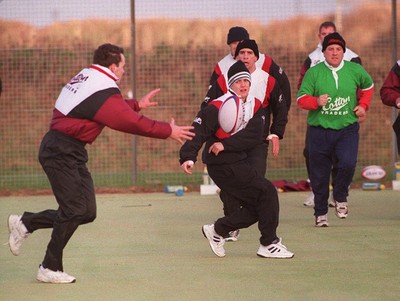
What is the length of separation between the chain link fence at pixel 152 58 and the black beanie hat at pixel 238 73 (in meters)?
8.13

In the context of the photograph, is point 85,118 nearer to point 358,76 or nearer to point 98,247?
point 98,247

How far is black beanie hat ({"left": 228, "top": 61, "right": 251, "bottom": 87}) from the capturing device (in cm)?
1053

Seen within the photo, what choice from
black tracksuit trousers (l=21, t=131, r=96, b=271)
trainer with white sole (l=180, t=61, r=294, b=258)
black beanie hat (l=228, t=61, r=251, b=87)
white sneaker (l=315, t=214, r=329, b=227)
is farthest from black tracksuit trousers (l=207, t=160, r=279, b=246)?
white sneaker (l=315, t=214, r=329, b=227)

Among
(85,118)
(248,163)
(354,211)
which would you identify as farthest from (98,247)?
(354,211)

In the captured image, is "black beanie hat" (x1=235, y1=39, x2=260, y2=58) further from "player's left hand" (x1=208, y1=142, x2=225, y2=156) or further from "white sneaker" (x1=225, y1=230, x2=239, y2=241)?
"white sneaker" (x1=225, y1=230, x2=239, y2=241)

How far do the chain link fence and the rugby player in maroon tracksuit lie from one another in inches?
372

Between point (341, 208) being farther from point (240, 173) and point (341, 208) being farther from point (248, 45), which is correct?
point (240, 173)

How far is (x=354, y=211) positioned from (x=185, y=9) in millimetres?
5479

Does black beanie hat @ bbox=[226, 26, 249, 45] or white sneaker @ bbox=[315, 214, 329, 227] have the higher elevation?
black beanie hat @ bbox=[226, 26, 249, 45]

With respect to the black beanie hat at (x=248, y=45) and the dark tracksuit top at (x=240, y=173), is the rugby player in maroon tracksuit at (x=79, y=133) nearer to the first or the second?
the dark tracksuit top at (x=240, y=173)

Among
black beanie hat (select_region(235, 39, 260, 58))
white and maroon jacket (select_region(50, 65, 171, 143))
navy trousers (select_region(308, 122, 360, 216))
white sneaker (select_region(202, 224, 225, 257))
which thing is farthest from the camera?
navy trousers (select_region(308, 122, 360, 216))

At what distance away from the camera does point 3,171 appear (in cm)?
1903

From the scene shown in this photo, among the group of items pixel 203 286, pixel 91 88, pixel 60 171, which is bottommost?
pixel 203 286

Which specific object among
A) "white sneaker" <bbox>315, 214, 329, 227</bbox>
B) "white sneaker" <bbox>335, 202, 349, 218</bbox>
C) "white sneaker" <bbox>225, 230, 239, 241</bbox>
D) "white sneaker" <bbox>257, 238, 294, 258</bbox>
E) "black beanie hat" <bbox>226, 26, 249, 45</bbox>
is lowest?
"white sneaker" <bbox>315, 214, 329, 227</bbox>
